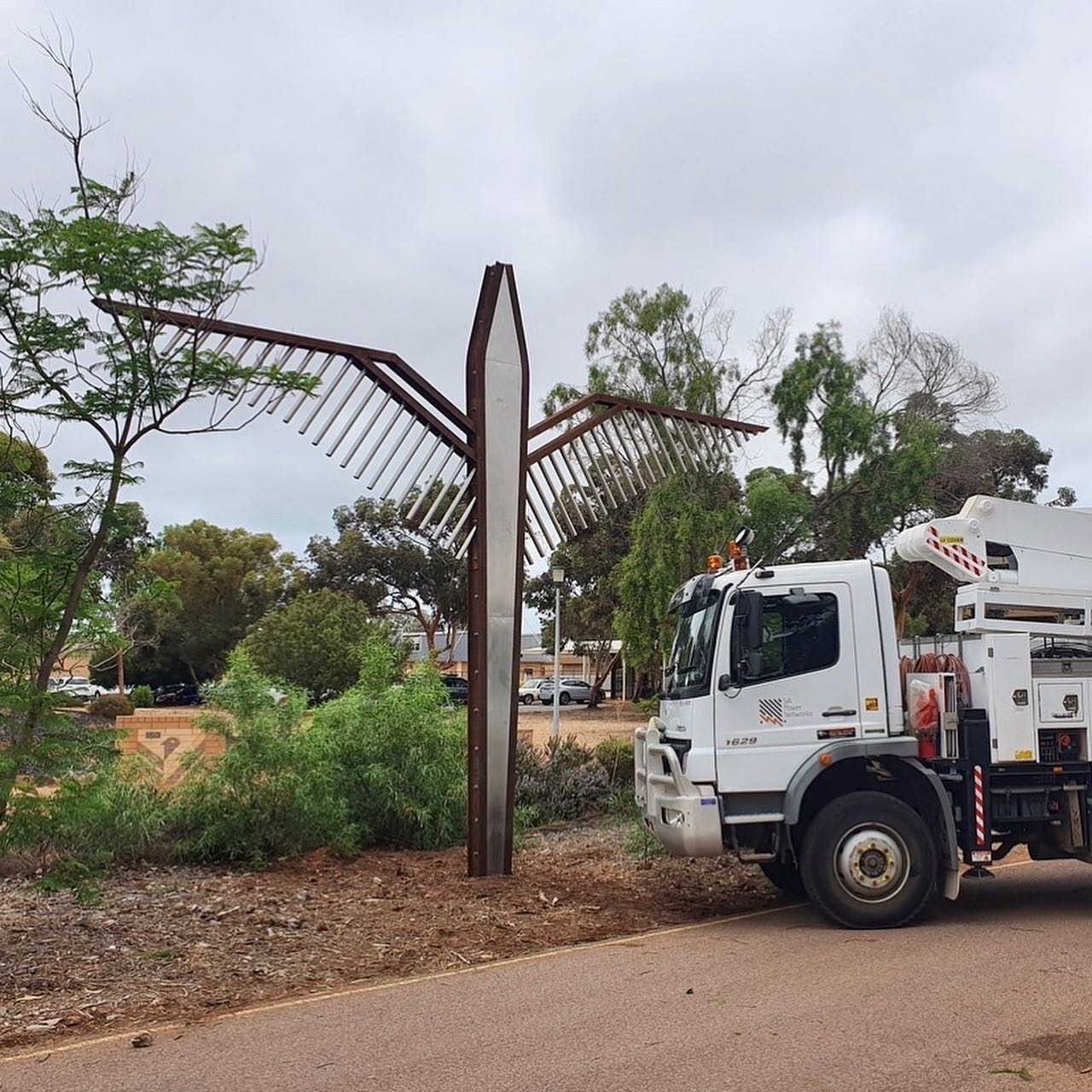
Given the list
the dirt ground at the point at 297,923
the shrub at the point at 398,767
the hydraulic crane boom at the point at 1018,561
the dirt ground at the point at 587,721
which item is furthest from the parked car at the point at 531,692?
the hydraulic crane boom at the point at 1018,561

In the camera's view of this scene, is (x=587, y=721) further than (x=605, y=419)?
Yes

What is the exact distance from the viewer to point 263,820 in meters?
11.8

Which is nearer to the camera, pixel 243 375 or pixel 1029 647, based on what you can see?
pixel 243 375

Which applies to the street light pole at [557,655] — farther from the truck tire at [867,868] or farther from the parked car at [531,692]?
the parked car at [531,692]

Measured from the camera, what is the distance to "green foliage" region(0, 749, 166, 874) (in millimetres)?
7191

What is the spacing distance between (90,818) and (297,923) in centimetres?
202

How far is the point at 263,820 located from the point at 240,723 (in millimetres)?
988

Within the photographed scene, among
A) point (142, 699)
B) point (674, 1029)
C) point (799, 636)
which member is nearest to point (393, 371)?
point (799, 636)

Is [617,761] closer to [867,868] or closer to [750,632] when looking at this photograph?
[867,868]

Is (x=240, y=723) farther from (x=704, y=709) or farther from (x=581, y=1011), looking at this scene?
(x=581, y=1011)

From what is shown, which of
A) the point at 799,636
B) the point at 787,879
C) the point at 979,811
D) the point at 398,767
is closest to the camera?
the point at 979,811

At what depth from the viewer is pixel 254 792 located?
11.9 m

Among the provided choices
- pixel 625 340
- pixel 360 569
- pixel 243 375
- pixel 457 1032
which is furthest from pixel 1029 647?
pixel 360 569

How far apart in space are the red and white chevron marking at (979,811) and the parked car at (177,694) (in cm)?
4733
